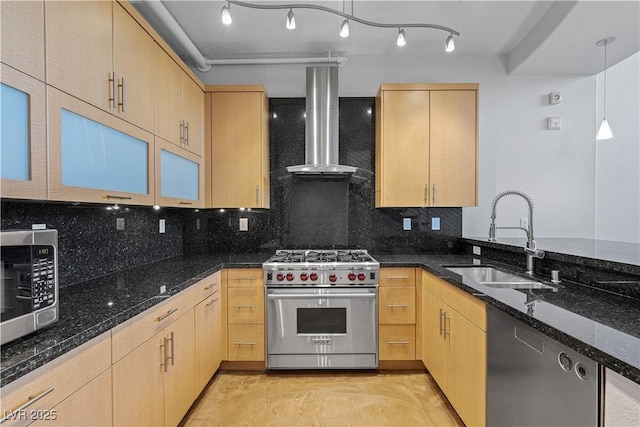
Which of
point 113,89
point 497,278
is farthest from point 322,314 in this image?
point 113,89

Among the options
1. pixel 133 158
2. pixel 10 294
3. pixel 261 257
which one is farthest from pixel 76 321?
pixel 261 257

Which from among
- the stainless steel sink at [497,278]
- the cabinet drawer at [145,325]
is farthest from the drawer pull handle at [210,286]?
the stainless steel sink at [497,278]

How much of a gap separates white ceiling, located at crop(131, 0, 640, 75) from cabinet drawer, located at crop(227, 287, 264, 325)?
2.16 metres

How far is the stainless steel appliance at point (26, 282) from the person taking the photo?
0.96m

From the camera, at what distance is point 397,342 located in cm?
262

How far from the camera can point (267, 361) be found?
2.59 m

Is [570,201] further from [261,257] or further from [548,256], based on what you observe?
[261,257]

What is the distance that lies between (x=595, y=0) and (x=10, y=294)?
3342 millimetres

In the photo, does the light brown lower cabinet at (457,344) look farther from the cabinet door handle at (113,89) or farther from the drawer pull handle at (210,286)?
the cabinet door handle at (113,89)

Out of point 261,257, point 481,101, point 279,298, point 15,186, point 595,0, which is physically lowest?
point 279,298

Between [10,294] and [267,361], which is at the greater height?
[10,294]

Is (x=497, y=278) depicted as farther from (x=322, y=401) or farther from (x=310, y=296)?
(x=322, y=401)

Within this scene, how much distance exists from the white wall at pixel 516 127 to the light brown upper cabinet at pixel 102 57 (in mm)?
1577

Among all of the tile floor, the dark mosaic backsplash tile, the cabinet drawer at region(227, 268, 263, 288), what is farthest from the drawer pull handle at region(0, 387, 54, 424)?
the cabinet drawer at region(227, 268, 263, 288)
